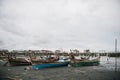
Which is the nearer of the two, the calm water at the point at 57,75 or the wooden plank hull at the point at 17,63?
the calm water at the point at 57,75

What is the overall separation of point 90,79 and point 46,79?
720cm

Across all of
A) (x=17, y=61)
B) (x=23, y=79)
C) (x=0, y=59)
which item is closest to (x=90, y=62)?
(x=17, y=61)

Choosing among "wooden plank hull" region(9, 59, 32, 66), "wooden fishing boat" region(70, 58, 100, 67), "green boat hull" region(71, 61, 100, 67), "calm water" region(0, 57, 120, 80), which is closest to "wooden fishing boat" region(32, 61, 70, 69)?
"wooden fishing boat" region(70, 58, 100, 67)

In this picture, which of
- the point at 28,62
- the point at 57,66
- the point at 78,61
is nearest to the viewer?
the point at 57,66

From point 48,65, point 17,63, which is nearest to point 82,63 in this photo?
point 48,65

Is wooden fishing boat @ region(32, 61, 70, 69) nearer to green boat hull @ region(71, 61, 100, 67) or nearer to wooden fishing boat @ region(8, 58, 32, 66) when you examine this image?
green boat hull @ region(71, 61, 100, 67)

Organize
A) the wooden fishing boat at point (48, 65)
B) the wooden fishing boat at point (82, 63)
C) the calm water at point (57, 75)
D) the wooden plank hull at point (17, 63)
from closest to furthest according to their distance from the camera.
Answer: the calm water at point (57, 75) < the wooden fishing boat at point (48, 65) < the wooden fishing boat at point (82, 63) < the wooden plank hull at point (17, 63)

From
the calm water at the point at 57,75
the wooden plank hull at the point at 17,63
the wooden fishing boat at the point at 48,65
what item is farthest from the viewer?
the wooden plank hull at the point at 17,63

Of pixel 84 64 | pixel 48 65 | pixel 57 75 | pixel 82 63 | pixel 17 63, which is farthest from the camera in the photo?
pixel 17 63

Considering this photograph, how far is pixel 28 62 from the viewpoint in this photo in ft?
146

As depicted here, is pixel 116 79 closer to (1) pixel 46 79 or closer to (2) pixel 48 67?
(1) pixel 46 79

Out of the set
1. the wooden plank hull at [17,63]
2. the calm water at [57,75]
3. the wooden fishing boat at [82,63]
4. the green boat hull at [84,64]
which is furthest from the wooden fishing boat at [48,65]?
the wooden plank hull at [17,63]

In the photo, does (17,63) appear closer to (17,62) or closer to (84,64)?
(17,62)

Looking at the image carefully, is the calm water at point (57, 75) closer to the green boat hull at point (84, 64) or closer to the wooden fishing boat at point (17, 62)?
the green boat hull at point (84, 64)
